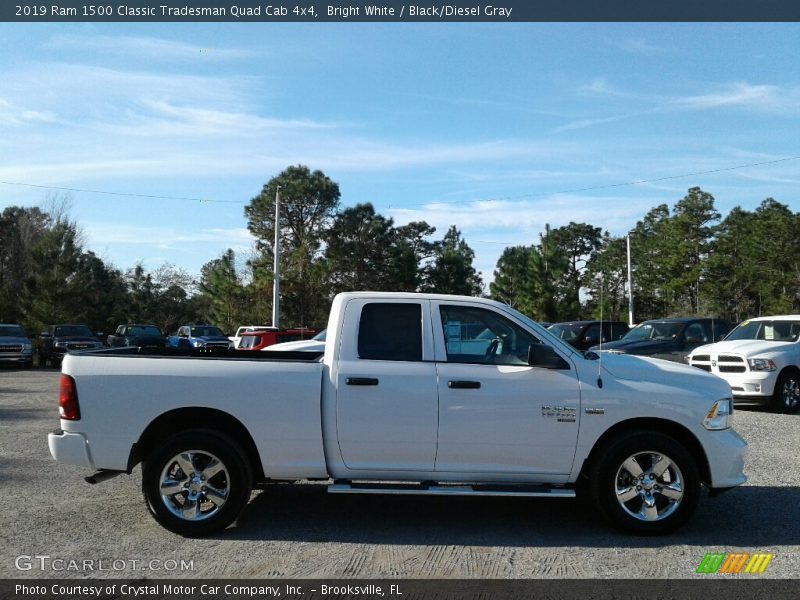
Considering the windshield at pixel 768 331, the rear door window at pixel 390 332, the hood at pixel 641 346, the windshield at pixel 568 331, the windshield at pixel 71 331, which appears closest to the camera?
the rear door window at pixel 390 332

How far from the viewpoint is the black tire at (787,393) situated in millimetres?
13672

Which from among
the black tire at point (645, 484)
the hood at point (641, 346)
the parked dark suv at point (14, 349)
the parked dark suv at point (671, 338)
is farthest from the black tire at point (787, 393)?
the parked dark suv at point (14, 349)

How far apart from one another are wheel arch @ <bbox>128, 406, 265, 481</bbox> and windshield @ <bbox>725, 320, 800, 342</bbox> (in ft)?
40.4

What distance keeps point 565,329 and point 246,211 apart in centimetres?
3806

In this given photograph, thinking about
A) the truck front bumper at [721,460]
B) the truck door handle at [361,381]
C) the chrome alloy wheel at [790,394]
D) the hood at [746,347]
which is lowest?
the chrome alloy wheel at [790,394]

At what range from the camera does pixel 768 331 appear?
15531 millimetres

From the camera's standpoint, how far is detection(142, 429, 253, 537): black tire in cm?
596

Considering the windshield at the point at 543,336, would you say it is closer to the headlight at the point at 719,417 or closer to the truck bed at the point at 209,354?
the headlight at the point at 719,417

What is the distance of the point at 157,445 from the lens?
20.5ft

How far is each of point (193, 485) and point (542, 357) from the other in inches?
117

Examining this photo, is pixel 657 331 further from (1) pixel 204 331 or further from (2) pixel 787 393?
(1) pixel 204 331

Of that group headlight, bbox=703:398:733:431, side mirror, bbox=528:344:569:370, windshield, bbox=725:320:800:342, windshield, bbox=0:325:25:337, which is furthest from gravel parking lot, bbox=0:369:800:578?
windshield, bbox=0:325:25:337

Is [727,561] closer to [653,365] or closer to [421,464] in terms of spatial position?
[653,365]

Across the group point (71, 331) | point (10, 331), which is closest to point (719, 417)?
point (71, 331)
